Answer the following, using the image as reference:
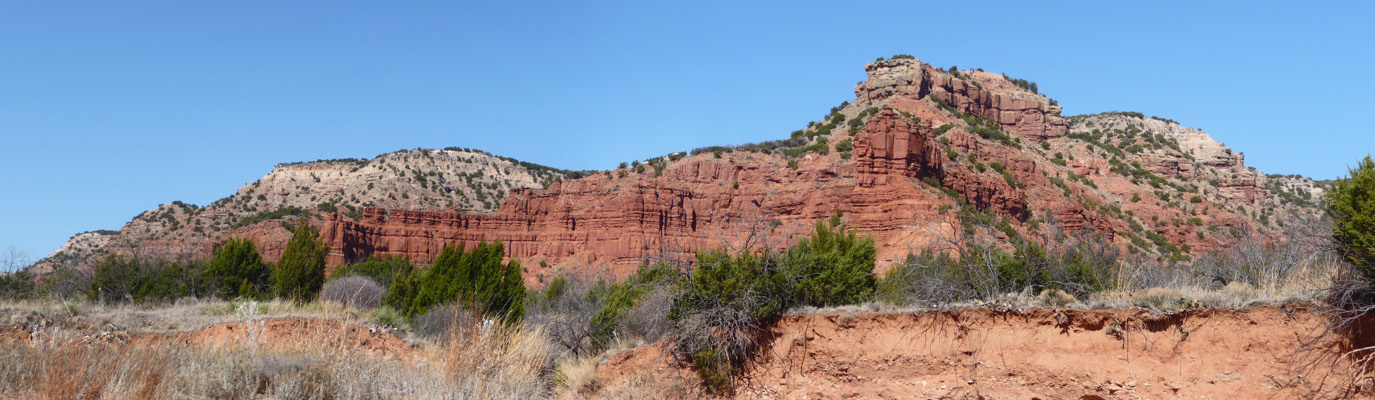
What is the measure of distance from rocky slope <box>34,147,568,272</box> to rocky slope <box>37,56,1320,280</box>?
282 mm

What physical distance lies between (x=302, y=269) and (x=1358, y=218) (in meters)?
34.2

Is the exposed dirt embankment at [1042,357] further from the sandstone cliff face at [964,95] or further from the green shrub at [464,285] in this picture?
the sandstone cliff face at [964,95]

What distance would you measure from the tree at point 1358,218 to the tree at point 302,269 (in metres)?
30.7

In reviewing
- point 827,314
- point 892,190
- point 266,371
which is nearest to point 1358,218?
point 827,314

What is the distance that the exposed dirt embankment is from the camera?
10.9 m

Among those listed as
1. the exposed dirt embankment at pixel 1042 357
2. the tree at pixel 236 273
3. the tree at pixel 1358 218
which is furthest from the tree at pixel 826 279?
the tree at pixel 236 273

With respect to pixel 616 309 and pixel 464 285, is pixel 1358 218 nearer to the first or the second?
pixel 616 309

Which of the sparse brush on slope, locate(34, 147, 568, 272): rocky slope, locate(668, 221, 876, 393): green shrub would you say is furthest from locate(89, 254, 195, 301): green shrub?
locate(34, 147, 568, 272): rocky slope

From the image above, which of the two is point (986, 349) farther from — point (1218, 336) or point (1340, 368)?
point (1340, 368)

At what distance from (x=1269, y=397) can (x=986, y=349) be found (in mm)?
3776

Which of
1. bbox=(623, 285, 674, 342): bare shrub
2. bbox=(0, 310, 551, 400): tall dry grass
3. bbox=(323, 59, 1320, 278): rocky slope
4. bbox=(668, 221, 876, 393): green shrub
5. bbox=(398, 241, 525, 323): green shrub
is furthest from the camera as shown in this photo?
bbox=(323, 59, 1320, 278): rocky slope

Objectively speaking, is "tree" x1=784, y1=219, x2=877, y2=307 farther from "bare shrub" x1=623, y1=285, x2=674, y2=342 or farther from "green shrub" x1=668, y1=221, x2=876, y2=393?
"bare shrub" x1=623, y1=285, x2=674, y2=342

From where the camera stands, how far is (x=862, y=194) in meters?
48.4

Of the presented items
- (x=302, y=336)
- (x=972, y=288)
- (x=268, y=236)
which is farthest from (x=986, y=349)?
(x=268, y=236)
